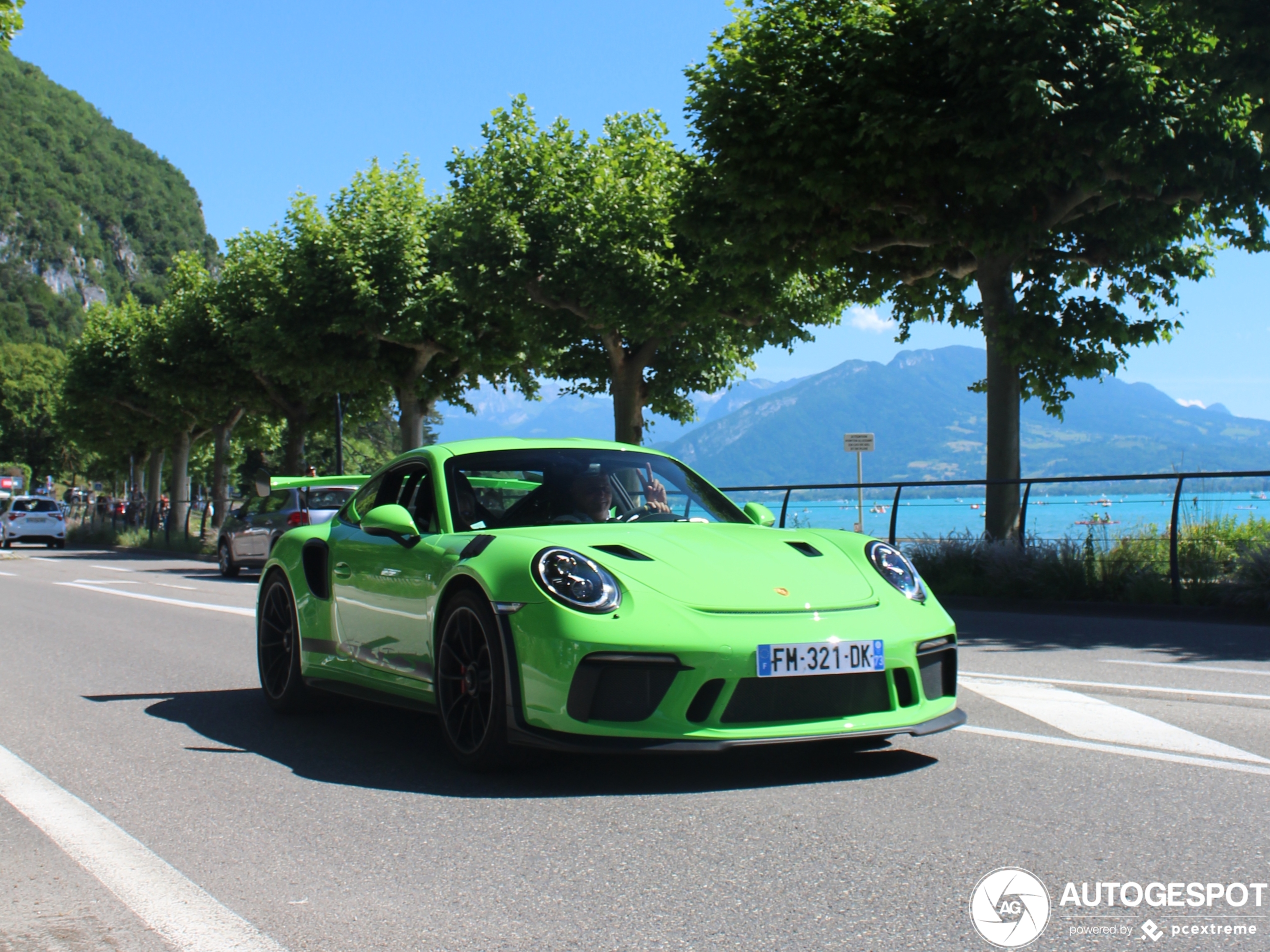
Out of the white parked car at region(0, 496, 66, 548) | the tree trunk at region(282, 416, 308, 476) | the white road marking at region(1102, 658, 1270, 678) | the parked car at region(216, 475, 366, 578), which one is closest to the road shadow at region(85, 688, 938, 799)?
the white road marking at region(1102, 658, 1270, 678)

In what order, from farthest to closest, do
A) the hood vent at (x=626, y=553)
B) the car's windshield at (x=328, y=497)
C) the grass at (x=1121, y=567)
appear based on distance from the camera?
1. the car's windshield at (x=328, y=497)
2. the grass at (x=1121, y=567)
3. the hood vent at (x=626, y=553)

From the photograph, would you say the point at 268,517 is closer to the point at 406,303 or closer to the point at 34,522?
the point at 406,303

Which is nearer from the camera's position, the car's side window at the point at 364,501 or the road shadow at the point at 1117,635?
the car's side window at the point at 364,501

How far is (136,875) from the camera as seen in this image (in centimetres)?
403

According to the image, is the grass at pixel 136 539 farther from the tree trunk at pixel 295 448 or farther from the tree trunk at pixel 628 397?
the tree trunk at pixel 628 397

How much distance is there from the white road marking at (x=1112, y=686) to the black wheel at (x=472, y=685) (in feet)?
13.0

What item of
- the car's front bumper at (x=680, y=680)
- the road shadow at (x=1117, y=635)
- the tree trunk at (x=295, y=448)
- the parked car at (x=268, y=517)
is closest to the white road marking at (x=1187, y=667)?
the road shadow at (x=1117, y=635)

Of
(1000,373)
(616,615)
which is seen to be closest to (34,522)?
(1000,373)

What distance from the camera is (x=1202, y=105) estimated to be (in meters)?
14.2

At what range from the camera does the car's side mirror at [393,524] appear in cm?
570

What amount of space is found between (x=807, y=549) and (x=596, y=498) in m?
1.03

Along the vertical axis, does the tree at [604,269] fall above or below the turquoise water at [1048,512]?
above

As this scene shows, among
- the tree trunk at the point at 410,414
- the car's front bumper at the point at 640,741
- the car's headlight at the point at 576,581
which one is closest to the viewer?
the car's front bumper at the point at 640,741

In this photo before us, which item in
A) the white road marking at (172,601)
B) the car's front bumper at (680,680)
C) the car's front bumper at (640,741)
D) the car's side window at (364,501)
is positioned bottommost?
the white road marking at (172,601)
